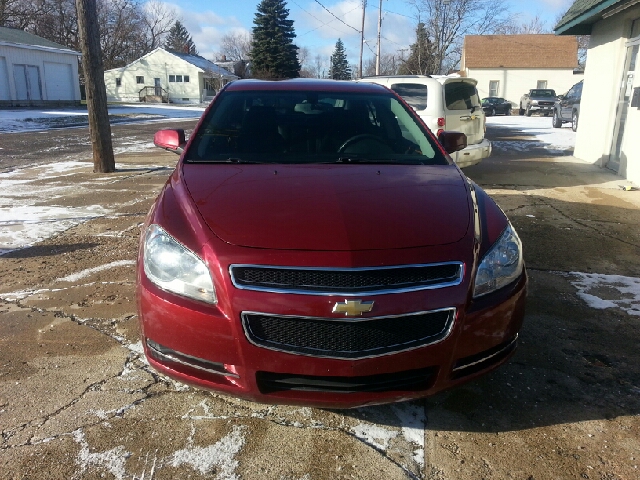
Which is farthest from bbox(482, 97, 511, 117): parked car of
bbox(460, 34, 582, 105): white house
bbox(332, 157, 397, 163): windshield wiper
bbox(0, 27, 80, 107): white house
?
bbox(332, 157, 397, 163): windshield wiper

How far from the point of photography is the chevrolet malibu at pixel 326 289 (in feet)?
6.86

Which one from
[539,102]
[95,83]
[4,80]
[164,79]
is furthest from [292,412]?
[164,79]

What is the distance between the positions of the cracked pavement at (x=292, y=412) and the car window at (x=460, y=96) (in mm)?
4939

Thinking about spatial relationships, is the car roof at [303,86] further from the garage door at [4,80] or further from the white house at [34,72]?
the garage door at [4,80]

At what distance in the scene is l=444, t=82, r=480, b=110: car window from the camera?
8711 mm

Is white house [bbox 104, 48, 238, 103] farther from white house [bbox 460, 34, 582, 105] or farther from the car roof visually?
the car roof

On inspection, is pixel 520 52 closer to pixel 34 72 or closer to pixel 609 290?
pixel 34 72

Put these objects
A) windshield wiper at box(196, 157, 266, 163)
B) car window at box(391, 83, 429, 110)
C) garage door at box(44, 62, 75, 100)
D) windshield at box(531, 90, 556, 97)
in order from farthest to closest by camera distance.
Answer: windshield at box(531, 90, 556, 97)
garage door at box(44, 62, 75, 100)
car window at box(391, 83, 429, 110)
windshield wiper at box(196, 157, 266, 163)

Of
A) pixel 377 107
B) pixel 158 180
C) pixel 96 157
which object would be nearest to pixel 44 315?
pixel 377 107

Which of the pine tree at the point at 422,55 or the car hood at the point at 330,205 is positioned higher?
the pine tree at the point at 422,55

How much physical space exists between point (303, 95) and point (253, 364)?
2.40 m

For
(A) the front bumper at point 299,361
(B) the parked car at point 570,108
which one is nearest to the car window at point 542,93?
(B) the parked car at point 570,108

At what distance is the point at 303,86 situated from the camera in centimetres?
401

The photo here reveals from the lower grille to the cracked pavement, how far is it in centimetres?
37
